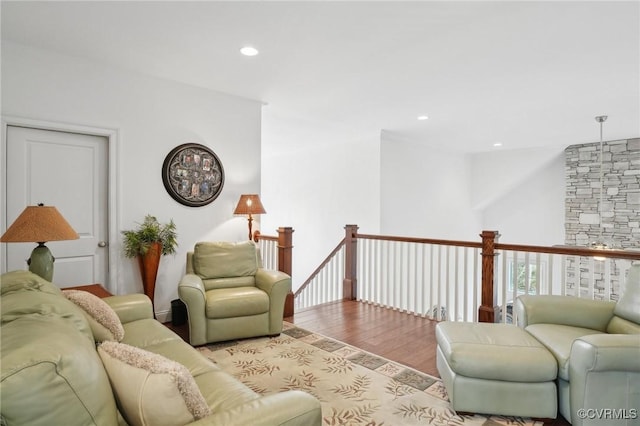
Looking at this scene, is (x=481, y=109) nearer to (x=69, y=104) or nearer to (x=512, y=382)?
(x=512, y=382)

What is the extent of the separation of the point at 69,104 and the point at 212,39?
146 centimetres

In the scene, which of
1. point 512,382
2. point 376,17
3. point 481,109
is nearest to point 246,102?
point 376,17

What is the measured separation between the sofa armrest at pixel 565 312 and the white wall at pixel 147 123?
9.91 feet

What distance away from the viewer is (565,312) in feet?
8.15

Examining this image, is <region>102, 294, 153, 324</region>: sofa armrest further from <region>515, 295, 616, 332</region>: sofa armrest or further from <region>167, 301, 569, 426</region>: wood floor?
<region>515, 295, 616, 332</region>: sofa armrest

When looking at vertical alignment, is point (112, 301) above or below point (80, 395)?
below

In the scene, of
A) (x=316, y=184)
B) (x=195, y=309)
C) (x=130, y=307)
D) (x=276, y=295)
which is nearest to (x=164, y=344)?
(x=130, y=307)

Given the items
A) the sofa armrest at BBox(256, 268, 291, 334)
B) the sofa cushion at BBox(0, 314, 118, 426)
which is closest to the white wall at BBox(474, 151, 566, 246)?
the sofa armrest at BBox(256, 268, 291, 334)

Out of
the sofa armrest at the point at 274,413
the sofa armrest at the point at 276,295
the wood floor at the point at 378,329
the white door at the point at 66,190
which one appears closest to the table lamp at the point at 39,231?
the white door at the point at 66,190

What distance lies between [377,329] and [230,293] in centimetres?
158

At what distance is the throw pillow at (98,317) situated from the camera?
5.90ft

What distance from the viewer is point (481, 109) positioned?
4504 mm

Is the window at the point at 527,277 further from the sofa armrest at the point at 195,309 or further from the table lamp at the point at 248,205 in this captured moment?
the sofa armrest at the point at 195,309

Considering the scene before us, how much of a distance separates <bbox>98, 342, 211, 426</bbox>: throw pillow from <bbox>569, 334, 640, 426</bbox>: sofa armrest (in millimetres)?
1909
